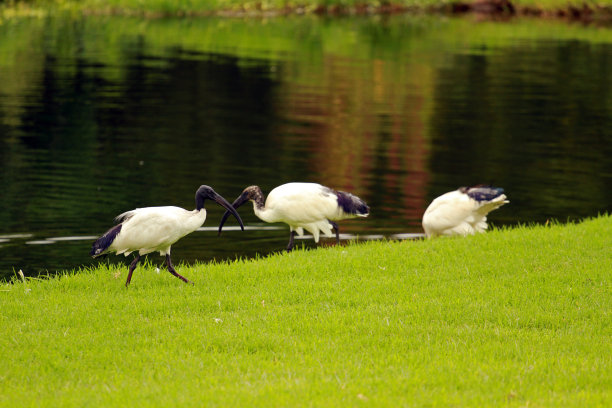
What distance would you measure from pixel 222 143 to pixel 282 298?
15.4 m

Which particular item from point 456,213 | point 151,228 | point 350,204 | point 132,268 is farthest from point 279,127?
point 151,228

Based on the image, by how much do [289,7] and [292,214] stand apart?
54371mm

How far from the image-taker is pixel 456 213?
1352cm

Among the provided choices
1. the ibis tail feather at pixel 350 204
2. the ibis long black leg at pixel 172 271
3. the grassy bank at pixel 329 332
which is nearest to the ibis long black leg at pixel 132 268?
the grassy bank at pixel 329 332

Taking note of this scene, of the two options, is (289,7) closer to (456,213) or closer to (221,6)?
(221,6)

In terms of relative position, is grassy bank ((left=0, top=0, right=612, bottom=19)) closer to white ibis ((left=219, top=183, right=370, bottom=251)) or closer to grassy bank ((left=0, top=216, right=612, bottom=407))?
white ibis ((left=219, top=183, right=370, bottom=251))

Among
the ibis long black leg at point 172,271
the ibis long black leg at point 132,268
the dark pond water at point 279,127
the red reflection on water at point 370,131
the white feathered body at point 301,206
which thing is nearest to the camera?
the ibis long black leg at point 132,268

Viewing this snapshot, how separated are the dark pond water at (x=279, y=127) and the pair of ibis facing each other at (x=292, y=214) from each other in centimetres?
188

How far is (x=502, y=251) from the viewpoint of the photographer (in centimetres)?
1164

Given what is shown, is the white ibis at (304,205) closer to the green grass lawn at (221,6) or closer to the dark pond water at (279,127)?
the dark pond water at (279,127)

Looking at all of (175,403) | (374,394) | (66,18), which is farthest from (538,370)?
(66,18)

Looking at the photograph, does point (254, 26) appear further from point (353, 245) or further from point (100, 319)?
point (100, 319)

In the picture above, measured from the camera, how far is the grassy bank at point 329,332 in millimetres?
6988

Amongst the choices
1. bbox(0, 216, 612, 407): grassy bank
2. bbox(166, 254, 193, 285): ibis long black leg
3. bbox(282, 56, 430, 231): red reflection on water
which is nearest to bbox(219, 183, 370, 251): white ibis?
bbox(0, 216, 612, 407): grassy bank
